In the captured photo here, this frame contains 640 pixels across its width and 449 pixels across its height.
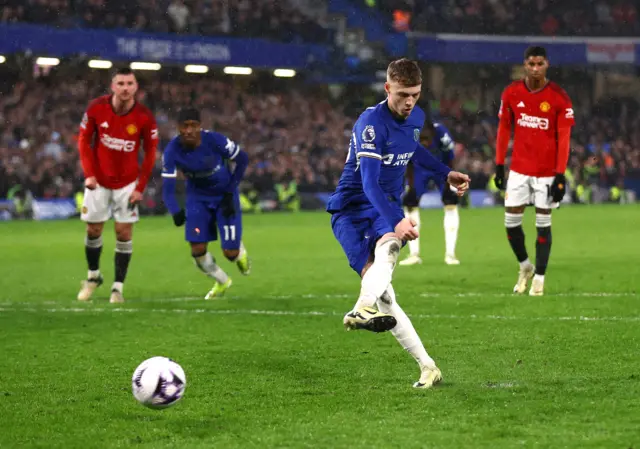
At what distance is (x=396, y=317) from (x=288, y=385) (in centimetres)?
82

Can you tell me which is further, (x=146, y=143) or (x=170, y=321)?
(x=146, y=143)

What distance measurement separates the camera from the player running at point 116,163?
12.2 m

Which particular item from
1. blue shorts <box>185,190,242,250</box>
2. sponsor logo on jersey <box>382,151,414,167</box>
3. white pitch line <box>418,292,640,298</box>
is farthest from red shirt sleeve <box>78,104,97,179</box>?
sponsor logo on jersey <box>382,151,414,167</box>

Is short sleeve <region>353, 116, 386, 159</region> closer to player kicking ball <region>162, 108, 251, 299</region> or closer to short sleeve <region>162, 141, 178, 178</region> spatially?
player kicking ball <region>162, 108, 251, 299</region>

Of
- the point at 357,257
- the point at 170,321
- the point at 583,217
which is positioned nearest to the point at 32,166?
the point at 583,217

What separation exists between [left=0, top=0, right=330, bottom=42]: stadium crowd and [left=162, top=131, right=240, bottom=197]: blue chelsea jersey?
21.7 m

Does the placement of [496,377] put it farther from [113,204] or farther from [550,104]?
[113,204]

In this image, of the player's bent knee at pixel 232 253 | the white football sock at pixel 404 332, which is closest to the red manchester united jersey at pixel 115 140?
the player's bent knee at pixel 232 253

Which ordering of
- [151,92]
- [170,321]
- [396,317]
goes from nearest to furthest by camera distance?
[396,317], [170,321], [151,92]

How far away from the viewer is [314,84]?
41.6 meters

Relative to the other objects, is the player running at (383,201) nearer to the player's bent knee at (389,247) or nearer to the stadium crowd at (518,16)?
the player's bent knee at (389,247)

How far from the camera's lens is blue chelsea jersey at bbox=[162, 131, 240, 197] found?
1236 centimetres

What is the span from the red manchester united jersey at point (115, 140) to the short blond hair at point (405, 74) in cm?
599

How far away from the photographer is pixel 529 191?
12.2m
